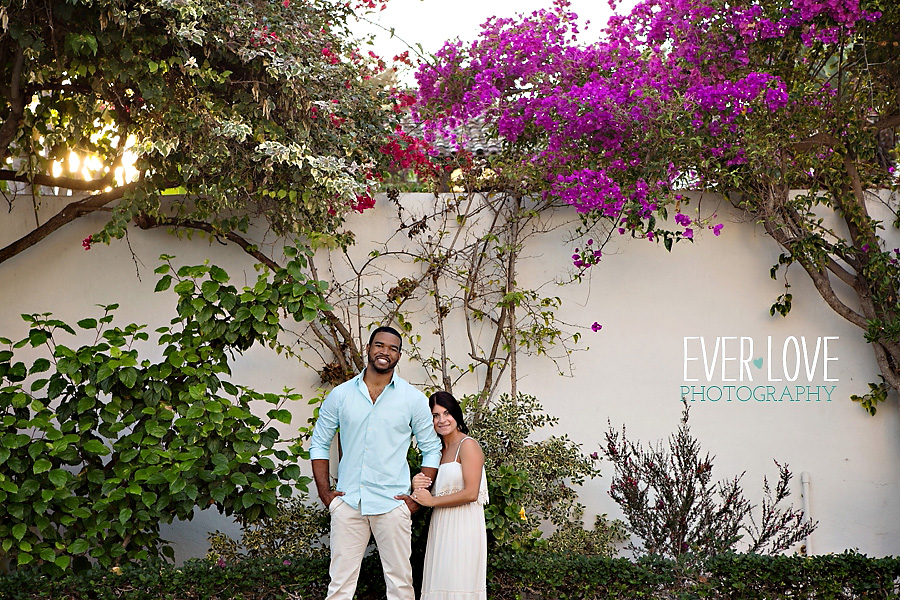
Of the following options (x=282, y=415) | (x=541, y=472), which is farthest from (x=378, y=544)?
(x=541, y=472)

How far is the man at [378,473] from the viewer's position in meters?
4.18

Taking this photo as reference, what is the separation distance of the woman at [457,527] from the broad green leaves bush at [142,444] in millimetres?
907

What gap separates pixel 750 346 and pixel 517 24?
2.60m

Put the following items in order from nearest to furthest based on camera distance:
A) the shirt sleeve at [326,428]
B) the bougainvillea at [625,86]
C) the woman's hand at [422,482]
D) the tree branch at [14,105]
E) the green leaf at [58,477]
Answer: the woman's hand at [422,482] → the shirt sleeve at [326,428] → the green leaf at [58,477] → the tree branch at [14,105] → the bougainvillea at [625,86]

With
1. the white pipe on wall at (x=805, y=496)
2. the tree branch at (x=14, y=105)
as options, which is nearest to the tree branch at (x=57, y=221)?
the tree branch at (x=14, y=105)

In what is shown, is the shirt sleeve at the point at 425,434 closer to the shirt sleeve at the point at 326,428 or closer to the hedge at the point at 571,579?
the shirt sleeve at the point at 326,428

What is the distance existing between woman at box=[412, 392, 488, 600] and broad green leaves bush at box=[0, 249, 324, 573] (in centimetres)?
91

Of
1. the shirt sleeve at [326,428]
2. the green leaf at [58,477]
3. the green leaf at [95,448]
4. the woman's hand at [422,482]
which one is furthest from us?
the green leaf at [95,448]

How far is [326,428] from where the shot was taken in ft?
14.4

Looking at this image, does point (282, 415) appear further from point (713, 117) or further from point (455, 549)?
point (713, 117)

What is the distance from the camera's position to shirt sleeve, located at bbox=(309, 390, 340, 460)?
4.35 metres

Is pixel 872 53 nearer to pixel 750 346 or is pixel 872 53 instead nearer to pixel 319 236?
pixel 750 346

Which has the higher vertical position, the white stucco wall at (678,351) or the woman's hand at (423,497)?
the white stucco wall at (678,351)

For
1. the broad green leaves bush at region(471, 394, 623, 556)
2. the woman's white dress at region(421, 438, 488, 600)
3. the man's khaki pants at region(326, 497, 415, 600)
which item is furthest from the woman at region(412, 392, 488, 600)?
the broad green leaves bush at region(471, 394, 623, 556)
